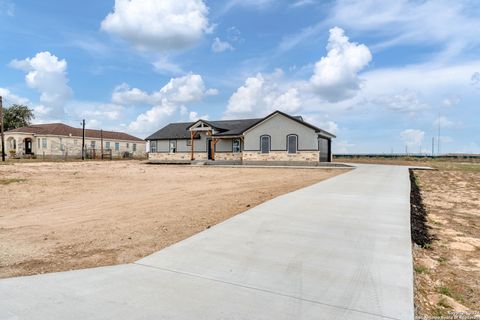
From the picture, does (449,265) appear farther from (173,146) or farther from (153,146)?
(153,146)

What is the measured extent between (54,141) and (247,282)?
5187 centimetres

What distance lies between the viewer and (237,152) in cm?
3425

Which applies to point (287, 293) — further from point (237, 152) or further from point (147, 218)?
point (237, 152)

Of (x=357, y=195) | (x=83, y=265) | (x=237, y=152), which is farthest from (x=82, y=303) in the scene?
(x=237, y=152)

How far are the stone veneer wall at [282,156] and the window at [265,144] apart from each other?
0.41 metres

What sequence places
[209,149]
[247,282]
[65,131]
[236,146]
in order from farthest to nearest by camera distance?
[65,131] → [209,149] → [236,146] → [247,282]

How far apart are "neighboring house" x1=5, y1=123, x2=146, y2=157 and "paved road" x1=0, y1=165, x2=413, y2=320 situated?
4656cm

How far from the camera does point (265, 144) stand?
31656 mm

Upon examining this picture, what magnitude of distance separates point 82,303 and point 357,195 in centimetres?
863

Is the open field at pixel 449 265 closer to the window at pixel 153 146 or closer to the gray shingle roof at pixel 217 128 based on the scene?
the gray shingle roof at pixel 217 128

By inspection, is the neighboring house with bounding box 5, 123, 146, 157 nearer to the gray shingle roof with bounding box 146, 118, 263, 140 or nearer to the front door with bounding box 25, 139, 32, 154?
the front door with bounding box 25, 139, 32, 154

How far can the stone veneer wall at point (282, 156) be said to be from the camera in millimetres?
29891

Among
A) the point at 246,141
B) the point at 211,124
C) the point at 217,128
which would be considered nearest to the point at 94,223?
the point at 246,141

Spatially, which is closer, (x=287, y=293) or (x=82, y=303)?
(x=82, y=303)
